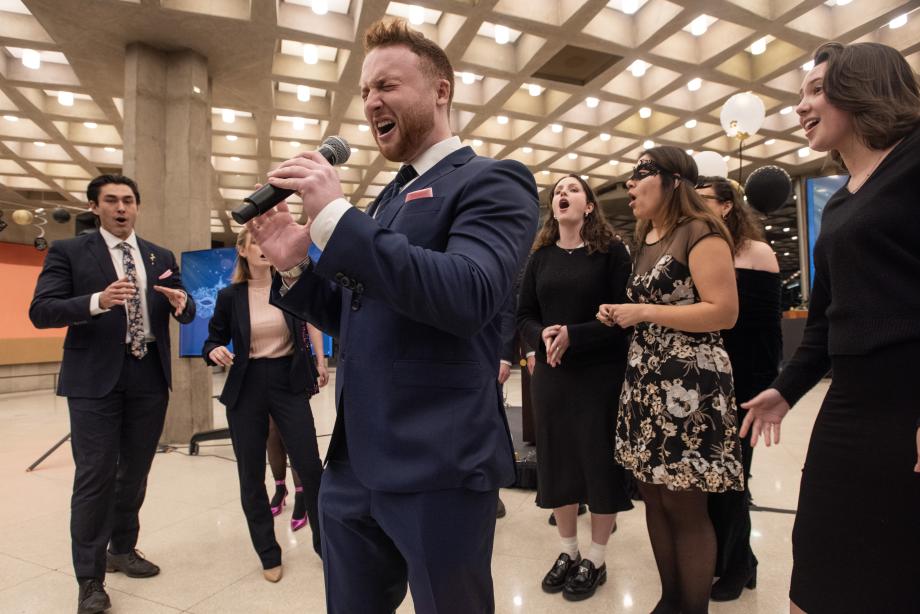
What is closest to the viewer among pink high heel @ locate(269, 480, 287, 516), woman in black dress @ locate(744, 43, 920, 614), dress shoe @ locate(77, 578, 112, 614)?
woman in black dress @ locate(744, 43, 920, 614)

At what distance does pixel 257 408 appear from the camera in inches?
102

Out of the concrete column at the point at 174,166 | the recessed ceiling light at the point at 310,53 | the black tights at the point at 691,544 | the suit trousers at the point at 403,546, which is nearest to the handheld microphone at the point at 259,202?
the suit trousers at the point at 403,546

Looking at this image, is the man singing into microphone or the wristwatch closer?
the man singing into microphone

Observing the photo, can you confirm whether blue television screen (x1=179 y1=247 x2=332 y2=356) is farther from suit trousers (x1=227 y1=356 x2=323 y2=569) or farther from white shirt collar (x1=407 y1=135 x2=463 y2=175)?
white shirt collar (x1=407 y1=135 x2=463 y2=175)

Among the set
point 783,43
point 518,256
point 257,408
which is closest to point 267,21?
point 257,408

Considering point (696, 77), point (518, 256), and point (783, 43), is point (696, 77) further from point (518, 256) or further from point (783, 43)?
point (518, 256)

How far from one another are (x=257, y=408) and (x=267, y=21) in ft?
15.5

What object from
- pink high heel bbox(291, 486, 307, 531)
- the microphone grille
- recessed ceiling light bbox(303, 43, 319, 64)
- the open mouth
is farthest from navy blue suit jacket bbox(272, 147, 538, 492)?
recessed ceiling light bbox(303, 43, 319, 64)

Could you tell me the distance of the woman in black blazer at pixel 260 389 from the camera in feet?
8.27

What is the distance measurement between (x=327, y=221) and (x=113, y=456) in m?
2.17

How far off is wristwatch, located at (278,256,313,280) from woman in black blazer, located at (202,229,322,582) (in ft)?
5.33

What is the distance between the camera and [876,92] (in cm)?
111

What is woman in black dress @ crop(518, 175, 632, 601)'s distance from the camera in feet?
7.23

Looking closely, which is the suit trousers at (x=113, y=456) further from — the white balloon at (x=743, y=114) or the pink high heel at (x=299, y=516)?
the white balloon at (x=743, y=114)
